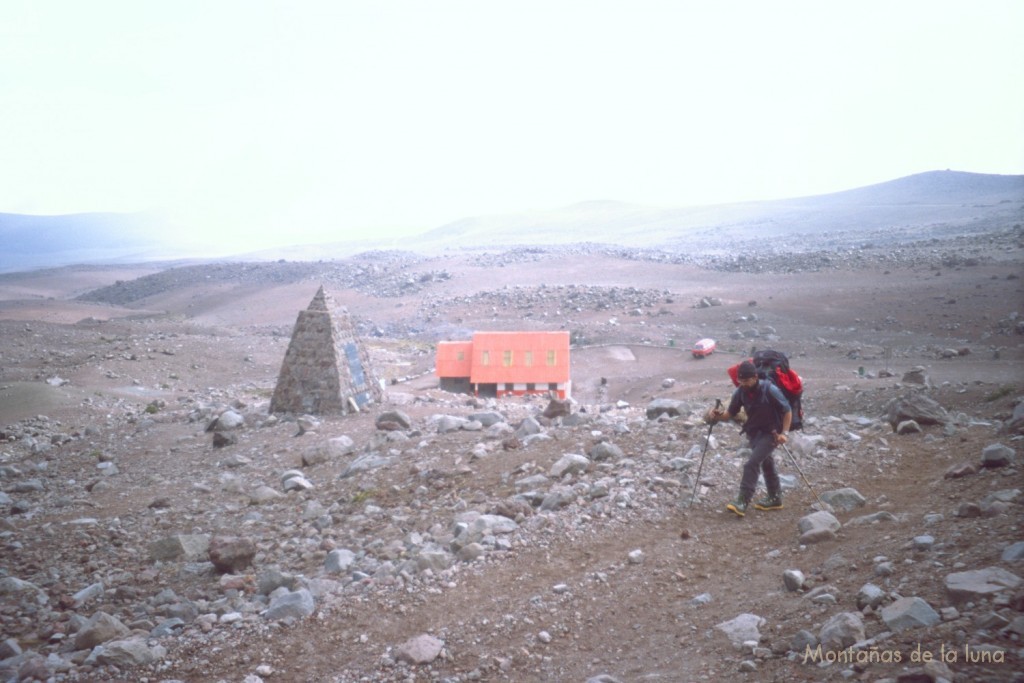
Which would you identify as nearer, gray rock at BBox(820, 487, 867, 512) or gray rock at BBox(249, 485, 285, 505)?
gray rock at BBox(820, 487, 867, 512)

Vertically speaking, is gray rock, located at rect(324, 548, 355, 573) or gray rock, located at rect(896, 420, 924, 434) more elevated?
gray rock, located at rect(896, 420, 924, 434)

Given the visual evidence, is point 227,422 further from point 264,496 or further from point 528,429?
point 528,429

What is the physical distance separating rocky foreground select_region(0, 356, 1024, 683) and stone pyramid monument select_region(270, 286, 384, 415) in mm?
2835

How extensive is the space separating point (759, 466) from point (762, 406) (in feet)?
1.83

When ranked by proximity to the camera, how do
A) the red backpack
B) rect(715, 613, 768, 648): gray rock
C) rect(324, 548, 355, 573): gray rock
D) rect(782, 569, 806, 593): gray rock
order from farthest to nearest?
1. the red backpack
2. rect(324, 548, 355, 573): gray rock
3. rect(782, 569, 806, 593): gray rock
4. rect(715, 613, 768, 648): gray rock

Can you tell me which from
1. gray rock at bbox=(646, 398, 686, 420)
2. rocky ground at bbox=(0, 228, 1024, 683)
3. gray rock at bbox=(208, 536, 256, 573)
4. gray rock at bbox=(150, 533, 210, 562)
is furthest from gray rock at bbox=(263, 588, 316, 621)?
gray rock at bbox=(646, 398, 686, 420)

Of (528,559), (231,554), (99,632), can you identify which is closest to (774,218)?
(528,559)

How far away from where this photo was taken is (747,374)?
6.83 metres

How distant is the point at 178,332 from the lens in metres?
32.6

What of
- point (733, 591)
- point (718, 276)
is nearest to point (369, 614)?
point (733, 591)

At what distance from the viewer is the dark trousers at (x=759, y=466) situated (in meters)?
6.82

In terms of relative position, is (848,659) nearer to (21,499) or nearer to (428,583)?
(428,583)

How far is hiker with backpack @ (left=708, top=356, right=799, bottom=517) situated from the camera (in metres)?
6.82

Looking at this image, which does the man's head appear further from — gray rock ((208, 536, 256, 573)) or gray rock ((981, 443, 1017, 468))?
gray rock ((208, 536, 256, 573))
